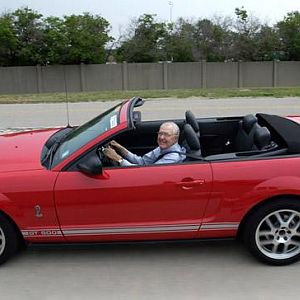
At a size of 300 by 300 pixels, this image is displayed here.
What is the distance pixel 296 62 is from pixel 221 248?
124ft

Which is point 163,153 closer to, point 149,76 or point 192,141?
point 192,141

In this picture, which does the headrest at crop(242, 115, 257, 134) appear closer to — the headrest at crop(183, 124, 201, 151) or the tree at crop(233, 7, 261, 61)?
the headrest at crop(183, 124, 201, 151)

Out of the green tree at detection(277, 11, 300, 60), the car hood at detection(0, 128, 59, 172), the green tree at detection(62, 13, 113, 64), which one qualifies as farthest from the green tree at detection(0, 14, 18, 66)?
the car hood at detection(0, 128, 59, 172)

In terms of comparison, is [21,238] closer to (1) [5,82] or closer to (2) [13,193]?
(2) [13,193]

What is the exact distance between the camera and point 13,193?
3762mm

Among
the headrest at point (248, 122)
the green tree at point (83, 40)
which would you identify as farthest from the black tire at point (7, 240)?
the green tree at point (83, 40)

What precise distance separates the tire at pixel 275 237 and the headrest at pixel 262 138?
1.99ft

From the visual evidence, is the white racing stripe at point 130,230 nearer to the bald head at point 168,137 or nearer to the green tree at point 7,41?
the bald head at point 168,137

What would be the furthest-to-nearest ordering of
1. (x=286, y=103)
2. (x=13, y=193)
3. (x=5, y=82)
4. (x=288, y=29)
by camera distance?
1. (x=288, y=29)
2. (x=5, y=82)
3. (x=286, y=103)
4. (x=13, y=193)

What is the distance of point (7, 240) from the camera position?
3.90 metres

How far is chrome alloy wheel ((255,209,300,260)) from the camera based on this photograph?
12.8ft

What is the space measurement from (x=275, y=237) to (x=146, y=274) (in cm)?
108

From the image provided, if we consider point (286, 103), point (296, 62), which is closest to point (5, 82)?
point (296, 62)

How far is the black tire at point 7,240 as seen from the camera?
3.86 m
